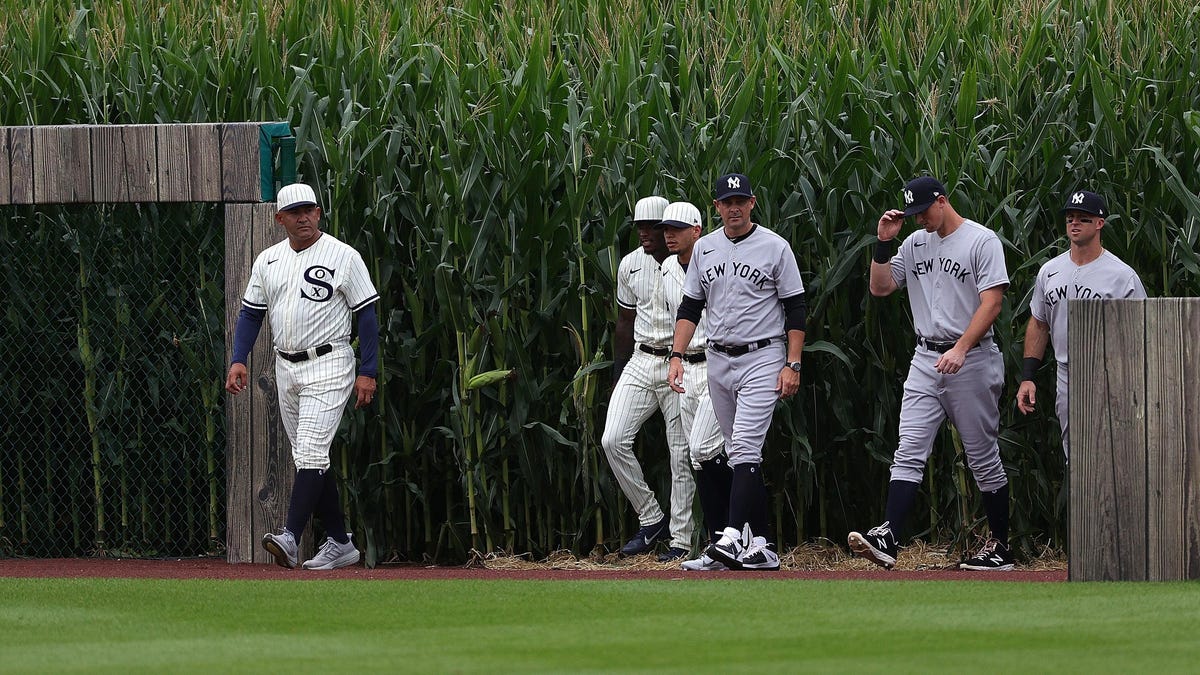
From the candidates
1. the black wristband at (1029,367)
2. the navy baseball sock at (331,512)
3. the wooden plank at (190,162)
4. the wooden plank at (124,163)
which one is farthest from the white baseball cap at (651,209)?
the wooden plank at (124,163)

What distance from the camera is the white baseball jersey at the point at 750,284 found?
9398 millimetres

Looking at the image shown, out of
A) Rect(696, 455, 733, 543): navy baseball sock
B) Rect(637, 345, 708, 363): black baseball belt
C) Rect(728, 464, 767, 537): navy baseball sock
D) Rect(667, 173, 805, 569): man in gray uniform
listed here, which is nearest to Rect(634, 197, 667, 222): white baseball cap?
Rect(667, 173, 805, 569): man in gray uniform

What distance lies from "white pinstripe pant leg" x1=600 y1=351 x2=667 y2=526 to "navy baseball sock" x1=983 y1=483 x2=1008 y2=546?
190 cm

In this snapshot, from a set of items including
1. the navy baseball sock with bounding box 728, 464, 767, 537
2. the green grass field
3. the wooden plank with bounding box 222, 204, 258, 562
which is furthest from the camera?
the wooden plank with bounding box 222, 204, 258, 562

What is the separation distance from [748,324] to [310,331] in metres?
2.38

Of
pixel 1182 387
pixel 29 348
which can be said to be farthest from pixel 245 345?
pixel 1182 387

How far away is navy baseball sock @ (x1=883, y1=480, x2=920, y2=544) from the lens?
364 inches

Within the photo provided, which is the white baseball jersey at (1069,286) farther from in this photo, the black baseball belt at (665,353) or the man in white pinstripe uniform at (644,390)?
the man in white pinstripe uniform at (644,390)

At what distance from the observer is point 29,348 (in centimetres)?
Answer: 1080

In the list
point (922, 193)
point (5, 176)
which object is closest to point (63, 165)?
point (5, 176)

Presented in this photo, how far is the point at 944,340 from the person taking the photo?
9.32m

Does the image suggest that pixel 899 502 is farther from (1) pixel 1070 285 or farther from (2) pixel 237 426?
(2) pixel 237 426

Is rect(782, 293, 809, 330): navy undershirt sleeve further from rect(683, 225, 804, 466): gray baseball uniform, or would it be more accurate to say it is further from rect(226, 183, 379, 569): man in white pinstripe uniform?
rect(226, 183, 379, 569): man in white pinstripe uniform

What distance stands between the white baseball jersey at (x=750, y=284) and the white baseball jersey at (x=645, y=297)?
0.44m
